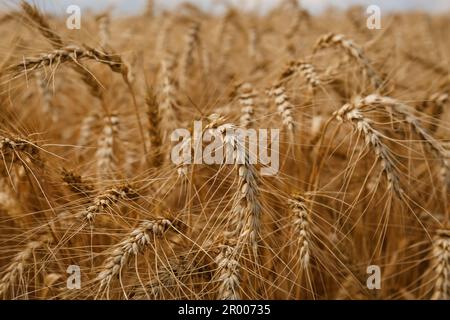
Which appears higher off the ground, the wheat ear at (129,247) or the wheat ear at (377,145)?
the wheat ear at (377,145)

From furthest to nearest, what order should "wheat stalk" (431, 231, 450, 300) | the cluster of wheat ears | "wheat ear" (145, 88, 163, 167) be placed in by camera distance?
"wheat ear" (145, 88, 163, 167)
"wheat stalk" (431, 231, 450, 300)
the cluster of wheat ears

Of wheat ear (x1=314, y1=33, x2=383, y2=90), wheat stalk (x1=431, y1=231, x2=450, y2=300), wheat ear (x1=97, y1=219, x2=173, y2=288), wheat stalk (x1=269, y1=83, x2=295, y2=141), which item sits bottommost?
wheat stalk (x1=431, y1=231, x2=450, y2=300)

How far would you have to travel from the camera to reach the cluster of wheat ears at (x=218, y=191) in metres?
1.69

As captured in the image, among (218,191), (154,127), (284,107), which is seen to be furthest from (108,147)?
(284,107)

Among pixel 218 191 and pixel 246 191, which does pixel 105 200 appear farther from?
pixel 218 191

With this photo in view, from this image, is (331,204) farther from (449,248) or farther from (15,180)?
(15,180)

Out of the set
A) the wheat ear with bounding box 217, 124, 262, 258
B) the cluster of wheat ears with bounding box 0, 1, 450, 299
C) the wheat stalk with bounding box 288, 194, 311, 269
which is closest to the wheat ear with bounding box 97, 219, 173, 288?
the cluster of wheat ears with bounding box 0, 1, 450, 299

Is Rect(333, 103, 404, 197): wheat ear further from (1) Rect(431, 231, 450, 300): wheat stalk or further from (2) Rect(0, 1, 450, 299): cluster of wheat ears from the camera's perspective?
(1) Rect(431, 231, 450, 300): wheat stalk

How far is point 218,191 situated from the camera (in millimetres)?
2086

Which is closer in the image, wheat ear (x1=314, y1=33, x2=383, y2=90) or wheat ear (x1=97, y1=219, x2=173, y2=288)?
wheat ear (x1=97, y1=219, x2=173, y2=288)

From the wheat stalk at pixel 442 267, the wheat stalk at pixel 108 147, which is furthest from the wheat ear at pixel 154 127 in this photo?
the wheat stalk at pixel 442 267

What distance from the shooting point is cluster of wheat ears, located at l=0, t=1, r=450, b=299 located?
1.69 m

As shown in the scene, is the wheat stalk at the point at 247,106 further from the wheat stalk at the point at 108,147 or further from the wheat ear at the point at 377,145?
the wheat stalk at the point at 108,147
